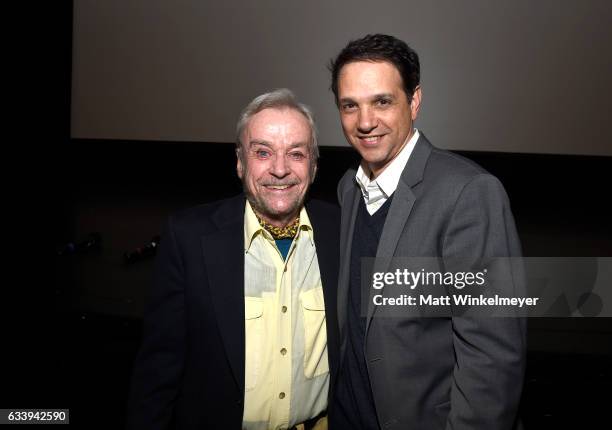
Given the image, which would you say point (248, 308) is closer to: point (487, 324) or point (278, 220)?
A: point (278, 220)

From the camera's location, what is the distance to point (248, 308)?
50.8 inches

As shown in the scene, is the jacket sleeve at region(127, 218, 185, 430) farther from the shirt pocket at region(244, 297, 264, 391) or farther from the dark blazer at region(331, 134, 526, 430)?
the dark blazer at region(331, 134, 526, 430)

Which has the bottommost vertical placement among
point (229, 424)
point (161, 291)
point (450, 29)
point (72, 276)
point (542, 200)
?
point (229, 424)

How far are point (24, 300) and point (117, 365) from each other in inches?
26.4

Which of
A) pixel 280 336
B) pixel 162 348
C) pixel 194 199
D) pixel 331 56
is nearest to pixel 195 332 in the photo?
pixel 162 348

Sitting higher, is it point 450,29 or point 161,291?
point 450,29

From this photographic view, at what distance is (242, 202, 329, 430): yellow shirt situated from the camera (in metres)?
1.29

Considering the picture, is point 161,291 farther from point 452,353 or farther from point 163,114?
point 163,114

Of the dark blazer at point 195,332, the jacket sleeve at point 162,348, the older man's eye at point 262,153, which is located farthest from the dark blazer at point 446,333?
the jacket sleeve at point 162,348

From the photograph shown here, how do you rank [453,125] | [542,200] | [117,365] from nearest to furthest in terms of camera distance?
1. [117,365]
2. [542,200]
3. [453,125]

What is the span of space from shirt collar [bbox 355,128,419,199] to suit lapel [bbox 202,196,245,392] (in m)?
0.37

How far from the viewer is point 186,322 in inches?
52.0

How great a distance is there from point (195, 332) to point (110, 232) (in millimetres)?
2647

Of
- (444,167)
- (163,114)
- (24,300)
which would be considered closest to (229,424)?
(444,167)
